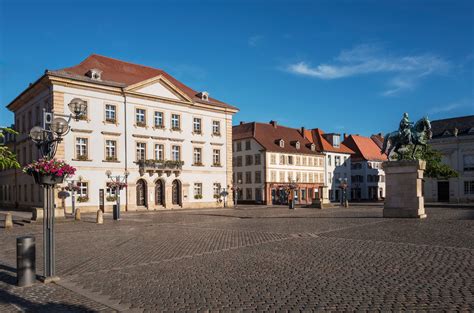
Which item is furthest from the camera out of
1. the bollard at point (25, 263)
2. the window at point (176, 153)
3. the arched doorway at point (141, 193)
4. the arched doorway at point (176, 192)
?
the arched doorway at point (176, 192)

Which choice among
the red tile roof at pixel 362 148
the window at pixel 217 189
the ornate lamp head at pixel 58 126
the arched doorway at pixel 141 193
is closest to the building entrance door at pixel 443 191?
the red tile roof at pixel 362 148

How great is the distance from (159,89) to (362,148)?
165 ft

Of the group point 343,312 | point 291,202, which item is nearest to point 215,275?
point 343,312

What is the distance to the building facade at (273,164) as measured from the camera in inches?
2430

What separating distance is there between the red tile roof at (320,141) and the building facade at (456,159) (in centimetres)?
1581

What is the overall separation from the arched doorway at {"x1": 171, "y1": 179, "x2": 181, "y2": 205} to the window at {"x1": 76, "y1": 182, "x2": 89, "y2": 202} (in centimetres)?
973

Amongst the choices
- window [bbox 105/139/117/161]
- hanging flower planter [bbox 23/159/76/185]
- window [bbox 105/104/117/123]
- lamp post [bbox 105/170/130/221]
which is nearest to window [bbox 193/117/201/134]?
window [bbox 105/104/117/123]

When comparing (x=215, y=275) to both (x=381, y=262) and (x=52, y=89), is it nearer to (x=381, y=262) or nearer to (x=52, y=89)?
(x=381, y=262)

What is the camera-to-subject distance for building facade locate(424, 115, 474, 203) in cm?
6088

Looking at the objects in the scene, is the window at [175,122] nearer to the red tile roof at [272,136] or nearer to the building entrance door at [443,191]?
the red tile roof at [272,136]

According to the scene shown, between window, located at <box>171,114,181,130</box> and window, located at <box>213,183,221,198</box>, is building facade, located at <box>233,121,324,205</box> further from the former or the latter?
window, located at <box>171,114,181,130</box>

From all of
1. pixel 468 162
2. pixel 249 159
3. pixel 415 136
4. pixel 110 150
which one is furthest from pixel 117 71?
pixel 468 162

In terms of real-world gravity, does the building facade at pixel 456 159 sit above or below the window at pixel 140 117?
below

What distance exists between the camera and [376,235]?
17.0m
